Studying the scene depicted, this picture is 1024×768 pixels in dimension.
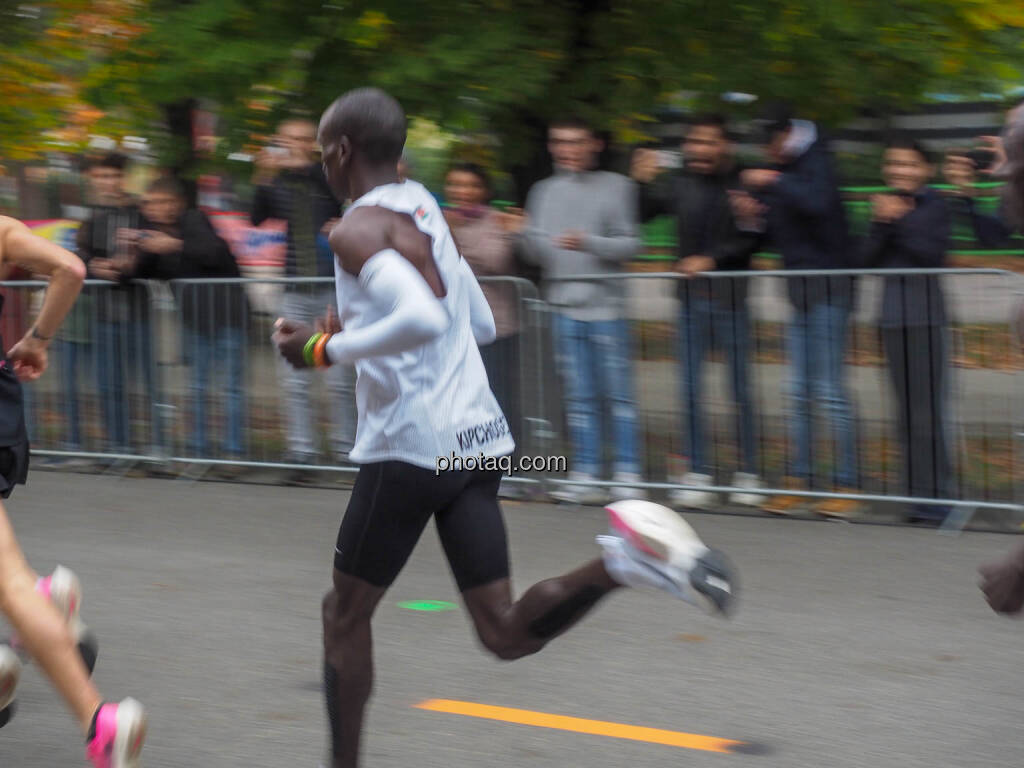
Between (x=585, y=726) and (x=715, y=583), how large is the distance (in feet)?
5.05

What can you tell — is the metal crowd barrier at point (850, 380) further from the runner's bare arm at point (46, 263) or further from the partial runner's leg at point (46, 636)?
the partial runner's leg at point (46, 636)

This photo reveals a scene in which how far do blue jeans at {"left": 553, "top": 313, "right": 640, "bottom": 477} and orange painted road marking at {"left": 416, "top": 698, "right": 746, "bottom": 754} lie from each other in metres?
3.68

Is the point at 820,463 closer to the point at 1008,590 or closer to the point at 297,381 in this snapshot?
the point at 297,381

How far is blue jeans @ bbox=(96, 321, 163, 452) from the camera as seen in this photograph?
402 inches

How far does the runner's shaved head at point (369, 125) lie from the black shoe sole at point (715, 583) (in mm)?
1291

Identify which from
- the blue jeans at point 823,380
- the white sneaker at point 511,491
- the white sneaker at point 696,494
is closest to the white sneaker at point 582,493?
the white sneaker at point 511,491

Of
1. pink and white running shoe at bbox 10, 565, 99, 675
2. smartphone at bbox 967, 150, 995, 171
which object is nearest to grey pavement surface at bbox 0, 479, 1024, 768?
pink and white running shoe at bbox 10, 565, 99, 675

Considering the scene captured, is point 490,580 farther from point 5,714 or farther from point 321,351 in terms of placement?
point 5,714

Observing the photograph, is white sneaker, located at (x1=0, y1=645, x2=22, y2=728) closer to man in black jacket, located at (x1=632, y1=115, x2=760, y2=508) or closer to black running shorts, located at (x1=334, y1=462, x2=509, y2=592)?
black running shorts, located at (x1=334, y1=462, x2=509, y2=592)

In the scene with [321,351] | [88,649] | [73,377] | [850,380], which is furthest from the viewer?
[73,377]

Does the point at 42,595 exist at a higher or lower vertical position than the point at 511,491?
higher

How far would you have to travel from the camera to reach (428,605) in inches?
264

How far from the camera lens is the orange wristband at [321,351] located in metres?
3.85

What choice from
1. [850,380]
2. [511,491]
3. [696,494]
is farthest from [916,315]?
[511,491]
